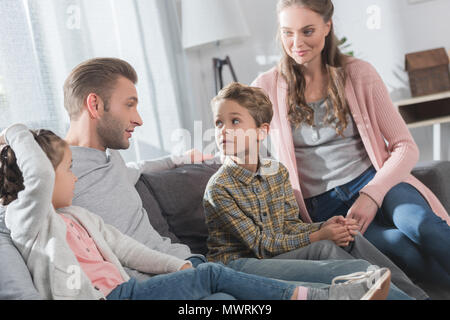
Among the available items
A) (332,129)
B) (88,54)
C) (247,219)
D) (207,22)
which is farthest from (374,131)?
(207,22)

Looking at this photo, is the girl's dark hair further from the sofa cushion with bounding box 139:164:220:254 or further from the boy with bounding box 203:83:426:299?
the sofa cushion with bounding box 139:164:220:254

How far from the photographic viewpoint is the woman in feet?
5.49

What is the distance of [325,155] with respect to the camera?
175 centimetres

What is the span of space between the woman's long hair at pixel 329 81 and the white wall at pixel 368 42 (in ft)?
4.01

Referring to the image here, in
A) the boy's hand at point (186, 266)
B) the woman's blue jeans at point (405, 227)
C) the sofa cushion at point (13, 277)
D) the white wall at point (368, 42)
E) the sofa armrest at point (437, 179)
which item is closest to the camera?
the sofa cushion at point (13, 277)

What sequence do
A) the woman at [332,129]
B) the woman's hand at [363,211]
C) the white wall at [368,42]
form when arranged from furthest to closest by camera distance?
the white wall at [368,42], the woman at [332,129], the woman's hand at [363,211]

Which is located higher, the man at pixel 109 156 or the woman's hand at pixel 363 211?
the man at pixel 109 156

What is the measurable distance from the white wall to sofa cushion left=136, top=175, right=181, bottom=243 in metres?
1.58

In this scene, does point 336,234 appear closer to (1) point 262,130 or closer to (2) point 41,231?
(1) point 262,130

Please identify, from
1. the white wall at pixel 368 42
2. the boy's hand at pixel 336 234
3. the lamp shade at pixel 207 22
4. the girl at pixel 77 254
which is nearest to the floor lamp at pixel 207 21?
the lamp shade at pixel 207 22

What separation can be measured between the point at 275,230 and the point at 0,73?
114cm

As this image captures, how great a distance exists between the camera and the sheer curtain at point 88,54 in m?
1.90

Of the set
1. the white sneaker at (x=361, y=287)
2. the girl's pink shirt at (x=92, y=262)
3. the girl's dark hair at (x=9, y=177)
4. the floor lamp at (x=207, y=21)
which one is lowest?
the white sneaker at (x=361, y=287)

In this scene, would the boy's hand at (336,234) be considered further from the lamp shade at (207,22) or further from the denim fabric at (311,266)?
the lamp shade at (207,22)
